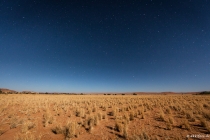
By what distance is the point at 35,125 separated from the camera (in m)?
8.94

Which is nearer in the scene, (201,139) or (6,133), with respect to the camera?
(201,139)

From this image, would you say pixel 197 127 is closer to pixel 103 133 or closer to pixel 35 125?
pixel 103 133

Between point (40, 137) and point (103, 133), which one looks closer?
point (40, 137)

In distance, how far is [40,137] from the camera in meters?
6.82

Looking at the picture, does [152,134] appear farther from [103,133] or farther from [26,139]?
[26,139]

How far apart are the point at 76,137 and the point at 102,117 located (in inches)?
173

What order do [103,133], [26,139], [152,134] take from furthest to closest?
[103,133], [152,134], [26,139]

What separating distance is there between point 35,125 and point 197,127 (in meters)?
10.0

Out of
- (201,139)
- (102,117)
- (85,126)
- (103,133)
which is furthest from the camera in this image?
(102,117)

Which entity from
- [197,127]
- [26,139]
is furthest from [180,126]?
[26,139]

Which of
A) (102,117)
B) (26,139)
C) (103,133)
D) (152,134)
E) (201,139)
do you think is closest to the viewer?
(201,139)

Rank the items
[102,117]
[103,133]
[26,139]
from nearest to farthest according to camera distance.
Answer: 1. [26,139]
2. [103,133]
3. [102,117]

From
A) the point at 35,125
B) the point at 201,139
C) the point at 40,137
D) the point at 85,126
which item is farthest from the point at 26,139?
the point at 201,139

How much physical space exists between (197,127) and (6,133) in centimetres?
1095
